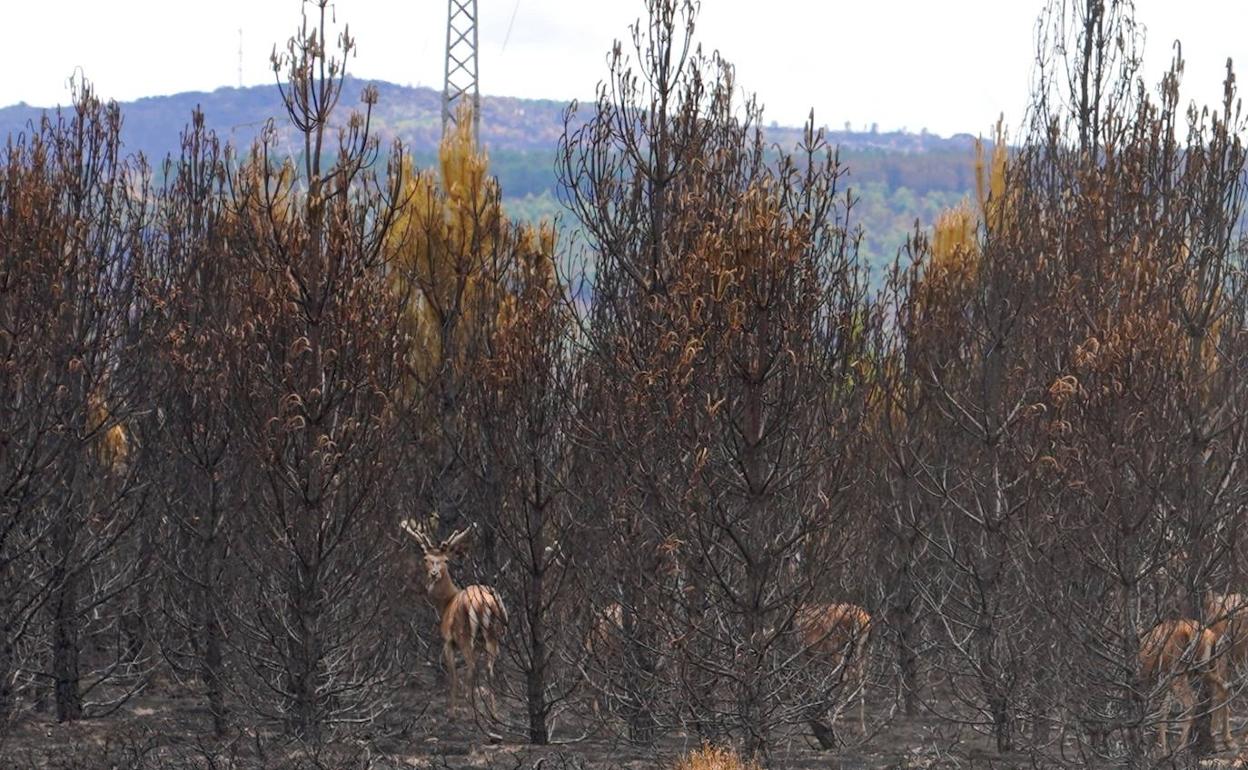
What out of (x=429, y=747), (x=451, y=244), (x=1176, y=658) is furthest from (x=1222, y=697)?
(x=451, y=244)

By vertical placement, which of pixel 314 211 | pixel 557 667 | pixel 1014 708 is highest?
pixel 314 211

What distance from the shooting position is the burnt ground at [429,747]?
15.5m

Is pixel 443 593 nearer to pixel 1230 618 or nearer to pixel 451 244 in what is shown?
pixel 451 244

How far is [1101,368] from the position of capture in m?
13.7

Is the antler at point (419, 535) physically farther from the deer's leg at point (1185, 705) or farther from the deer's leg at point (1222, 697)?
the deer's leg at point (1222, 697)

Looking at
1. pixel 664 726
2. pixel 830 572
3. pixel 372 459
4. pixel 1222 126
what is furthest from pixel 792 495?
pixel 1222 126

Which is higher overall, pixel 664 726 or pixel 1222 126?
pixel 1222 126

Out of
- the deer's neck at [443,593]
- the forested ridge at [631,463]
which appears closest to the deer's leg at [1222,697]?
the forested ridge at [631,463]

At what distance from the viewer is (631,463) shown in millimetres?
13344

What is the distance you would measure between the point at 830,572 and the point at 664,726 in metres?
1.95

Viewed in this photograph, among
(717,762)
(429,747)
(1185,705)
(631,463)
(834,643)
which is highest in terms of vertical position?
(631,463)

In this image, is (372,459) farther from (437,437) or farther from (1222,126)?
(1222,126)

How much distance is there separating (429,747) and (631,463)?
219 inches

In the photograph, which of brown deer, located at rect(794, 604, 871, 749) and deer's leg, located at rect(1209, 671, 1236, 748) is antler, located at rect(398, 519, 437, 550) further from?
deer's leg, located at rect(1209, 671, 1236, 748)
